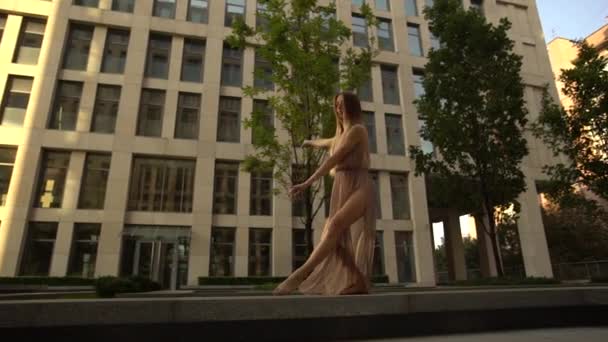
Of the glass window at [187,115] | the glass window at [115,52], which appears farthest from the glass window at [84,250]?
the glass window at [115,52]

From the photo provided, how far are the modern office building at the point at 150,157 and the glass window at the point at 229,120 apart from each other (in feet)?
0.32

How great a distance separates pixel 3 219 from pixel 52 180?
295 centimetres

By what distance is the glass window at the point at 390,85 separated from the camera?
28.4 m

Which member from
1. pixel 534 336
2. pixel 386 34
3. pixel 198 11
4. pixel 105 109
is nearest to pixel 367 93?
pixel 386 34

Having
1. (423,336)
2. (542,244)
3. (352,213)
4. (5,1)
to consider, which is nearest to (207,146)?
(5,1)

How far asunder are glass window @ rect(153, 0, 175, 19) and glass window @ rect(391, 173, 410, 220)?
1861 cm

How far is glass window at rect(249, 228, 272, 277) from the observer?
22672 millimetres

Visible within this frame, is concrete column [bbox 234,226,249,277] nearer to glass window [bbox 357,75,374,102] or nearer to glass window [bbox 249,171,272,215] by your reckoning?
glass window [bbox 249,171,272,215]

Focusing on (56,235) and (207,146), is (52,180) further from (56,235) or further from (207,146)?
(207,146)

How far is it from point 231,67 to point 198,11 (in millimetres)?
4566

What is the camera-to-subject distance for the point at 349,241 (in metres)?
6.01

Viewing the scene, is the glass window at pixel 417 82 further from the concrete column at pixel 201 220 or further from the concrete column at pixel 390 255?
the concrete column at pixel 201 220

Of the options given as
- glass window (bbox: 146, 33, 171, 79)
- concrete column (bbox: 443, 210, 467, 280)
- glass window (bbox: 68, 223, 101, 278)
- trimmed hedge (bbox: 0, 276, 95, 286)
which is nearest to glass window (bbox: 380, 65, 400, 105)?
concrete column (bbox: 443, 210, 467, 280)

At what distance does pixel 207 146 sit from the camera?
23547 millimetres
